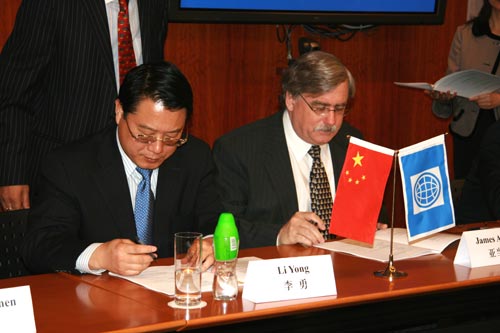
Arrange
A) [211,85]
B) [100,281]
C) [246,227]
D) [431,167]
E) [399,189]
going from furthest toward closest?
[399,189]
[211,85]
[246,227]
[431,167]
[100,281]

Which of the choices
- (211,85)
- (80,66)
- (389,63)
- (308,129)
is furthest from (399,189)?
(80,66)

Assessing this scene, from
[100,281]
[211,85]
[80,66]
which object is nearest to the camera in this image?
[100,281]

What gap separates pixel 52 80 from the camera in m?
3.67

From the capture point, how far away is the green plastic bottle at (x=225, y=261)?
241 cm

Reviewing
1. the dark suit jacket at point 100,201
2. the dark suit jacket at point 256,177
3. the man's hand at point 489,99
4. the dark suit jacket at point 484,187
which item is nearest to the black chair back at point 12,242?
the dark suit jacket at point 100,201

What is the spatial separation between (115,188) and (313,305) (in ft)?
3.01

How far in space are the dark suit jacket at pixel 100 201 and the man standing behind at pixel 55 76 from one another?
62 cm

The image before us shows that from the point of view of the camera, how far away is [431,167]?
2840mm

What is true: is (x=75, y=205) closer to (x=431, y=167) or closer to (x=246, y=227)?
(x=246, y=227)

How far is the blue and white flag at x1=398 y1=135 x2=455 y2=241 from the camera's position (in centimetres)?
277

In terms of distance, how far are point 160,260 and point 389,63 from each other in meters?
3.40

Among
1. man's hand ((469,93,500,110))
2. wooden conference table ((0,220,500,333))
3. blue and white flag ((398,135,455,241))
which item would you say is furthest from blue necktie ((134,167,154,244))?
man's hand ((469,93,500,110))

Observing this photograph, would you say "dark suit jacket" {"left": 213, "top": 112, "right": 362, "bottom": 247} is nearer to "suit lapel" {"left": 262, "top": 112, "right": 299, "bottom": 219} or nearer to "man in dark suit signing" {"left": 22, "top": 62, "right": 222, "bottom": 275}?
"suit lapel" {"left": 262, "top": 112, "right": 299, "bottom": 219}

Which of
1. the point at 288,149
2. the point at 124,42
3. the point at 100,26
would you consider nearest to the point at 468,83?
the point at 288,149
